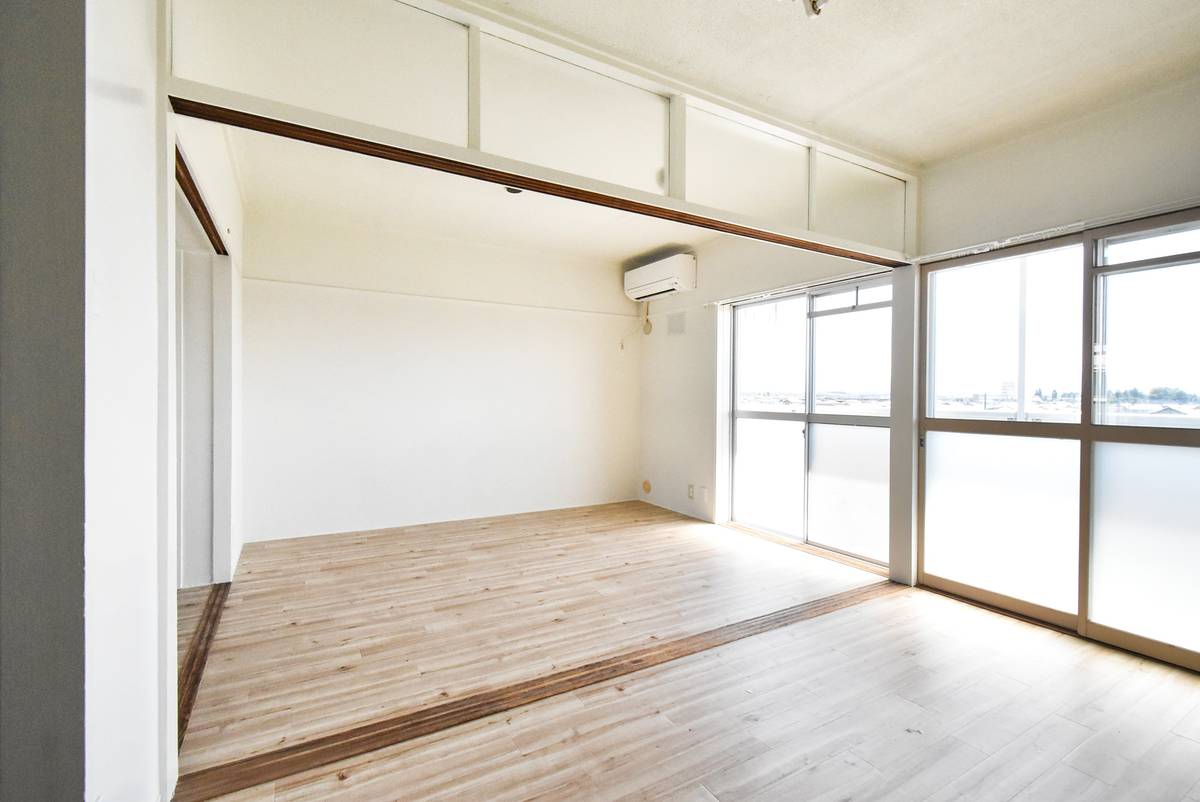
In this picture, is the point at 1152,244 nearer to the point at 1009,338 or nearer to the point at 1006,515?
the point at 1009,338

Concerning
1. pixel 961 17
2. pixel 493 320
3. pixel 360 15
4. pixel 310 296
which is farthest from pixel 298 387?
pixel 961 17

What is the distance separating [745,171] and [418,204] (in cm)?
284

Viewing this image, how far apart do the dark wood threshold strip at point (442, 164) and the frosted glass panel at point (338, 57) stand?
100 millimetres

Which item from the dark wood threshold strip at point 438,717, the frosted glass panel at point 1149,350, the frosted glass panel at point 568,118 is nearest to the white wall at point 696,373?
the frosted glass panel at point 1149,350

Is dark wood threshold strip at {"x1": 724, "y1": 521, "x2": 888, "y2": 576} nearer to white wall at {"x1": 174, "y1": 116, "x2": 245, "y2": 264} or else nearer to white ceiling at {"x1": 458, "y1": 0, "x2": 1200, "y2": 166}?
white ceiling at {"x1": 458, "y1": 0, "x2": 1200, "y2": 166}

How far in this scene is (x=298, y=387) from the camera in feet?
15.7

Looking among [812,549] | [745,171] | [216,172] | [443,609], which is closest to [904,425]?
[812,549]

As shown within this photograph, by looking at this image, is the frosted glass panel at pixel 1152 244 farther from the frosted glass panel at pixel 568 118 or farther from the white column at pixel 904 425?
the frosted glass panel at pixel 568 118

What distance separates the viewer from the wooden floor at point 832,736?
1.82 meters

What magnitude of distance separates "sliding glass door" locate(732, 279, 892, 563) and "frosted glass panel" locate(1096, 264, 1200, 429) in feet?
4.30

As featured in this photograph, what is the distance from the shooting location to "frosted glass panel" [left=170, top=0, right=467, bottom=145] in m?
1.88

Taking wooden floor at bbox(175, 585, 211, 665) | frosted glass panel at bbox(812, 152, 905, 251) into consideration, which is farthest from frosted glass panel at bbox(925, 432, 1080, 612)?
wooden floor at bbox(175, 585, 211, 665)

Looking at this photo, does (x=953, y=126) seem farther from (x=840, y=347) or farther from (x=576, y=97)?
(x=576, y=97)

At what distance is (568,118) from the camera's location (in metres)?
2.49
